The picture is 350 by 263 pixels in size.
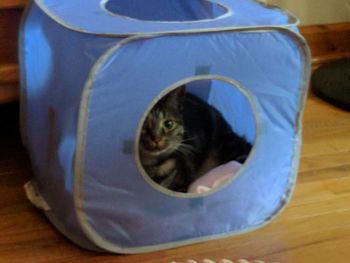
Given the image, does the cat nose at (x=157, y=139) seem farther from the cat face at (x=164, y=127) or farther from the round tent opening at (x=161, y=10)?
the round tent opening at (x=161, y=10)

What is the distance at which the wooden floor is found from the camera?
49.8 inches

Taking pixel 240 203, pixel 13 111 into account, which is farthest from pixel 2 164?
pixel 240 203

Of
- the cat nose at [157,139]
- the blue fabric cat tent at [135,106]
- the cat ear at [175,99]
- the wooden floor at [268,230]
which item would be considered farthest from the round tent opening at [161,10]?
the wooden floor at [268,230]

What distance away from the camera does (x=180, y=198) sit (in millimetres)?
1256

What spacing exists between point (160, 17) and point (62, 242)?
0.70m

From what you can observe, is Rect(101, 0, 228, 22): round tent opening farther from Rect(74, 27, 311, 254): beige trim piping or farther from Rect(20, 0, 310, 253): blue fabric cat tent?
Rect(74, 27, 311, 254): beige trim piping

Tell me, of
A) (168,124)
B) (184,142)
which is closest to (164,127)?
(168,124)

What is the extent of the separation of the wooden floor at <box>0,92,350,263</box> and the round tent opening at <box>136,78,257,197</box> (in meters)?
0.15

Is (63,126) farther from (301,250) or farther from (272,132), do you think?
(301,250)

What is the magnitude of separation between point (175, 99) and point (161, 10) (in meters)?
0.37

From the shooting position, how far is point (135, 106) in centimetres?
114

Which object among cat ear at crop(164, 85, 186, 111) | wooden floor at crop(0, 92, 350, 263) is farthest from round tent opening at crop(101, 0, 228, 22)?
wooden floor at crop(0, 92, 350, 263)

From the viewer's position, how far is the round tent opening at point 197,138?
1.37 m

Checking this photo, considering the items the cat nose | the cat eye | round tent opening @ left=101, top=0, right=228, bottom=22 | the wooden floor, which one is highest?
round tent opening @ left=101, top=0, right=228, bottom=22
